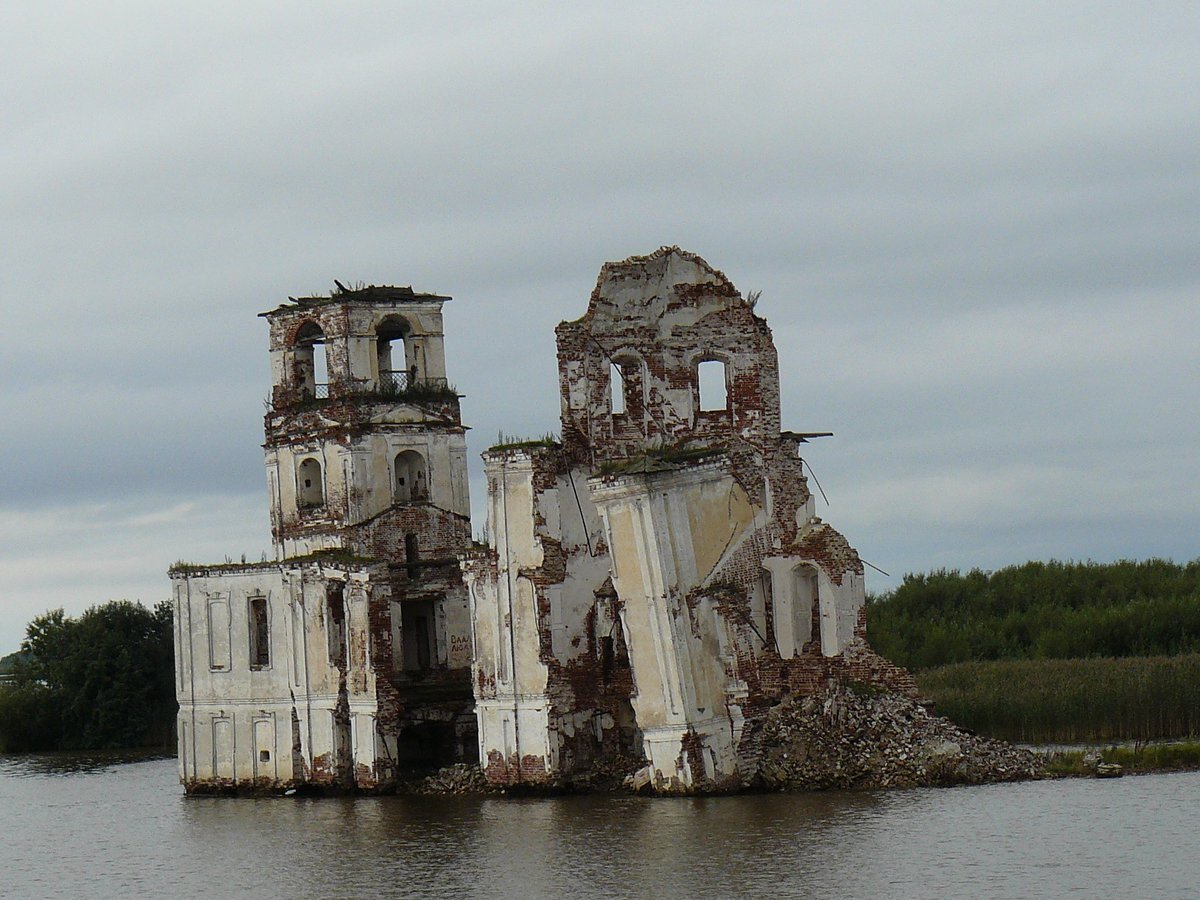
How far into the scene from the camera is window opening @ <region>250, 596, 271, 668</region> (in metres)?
46.3

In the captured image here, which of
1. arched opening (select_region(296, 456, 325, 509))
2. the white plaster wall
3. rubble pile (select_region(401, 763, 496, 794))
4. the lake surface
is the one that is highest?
arched opening (select_region(296, 456, 325, 509))

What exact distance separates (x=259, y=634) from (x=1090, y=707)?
57.2ft

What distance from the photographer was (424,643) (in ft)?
155

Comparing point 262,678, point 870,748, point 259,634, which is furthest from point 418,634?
point 870,748

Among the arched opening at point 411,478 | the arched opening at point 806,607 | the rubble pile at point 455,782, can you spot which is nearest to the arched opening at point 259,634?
the arched opening at point 411,478

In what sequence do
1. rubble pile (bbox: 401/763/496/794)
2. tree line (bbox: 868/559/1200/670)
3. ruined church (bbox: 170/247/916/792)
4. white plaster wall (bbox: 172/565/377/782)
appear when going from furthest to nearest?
tree line (bbox: 868/559/1200/670)
white plaster wall (bbox: 172/565/377/782)
rubble pile (bbox: 401/763/496/794)
ruined church (bbox: 170/247/916/792)

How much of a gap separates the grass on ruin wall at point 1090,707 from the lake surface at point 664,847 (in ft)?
16.3

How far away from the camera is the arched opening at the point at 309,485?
157 ft

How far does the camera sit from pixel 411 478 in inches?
1897

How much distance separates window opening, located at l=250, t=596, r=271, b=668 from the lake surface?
14.3ft

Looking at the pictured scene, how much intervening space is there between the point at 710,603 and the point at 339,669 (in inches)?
423

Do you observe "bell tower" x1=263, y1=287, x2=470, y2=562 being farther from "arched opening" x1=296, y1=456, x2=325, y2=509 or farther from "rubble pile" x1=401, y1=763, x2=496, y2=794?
"rubble pile" x1=401, y1=763, x2=496, y2=794

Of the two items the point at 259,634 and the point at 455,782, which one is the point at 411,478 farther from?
the point at 455,782

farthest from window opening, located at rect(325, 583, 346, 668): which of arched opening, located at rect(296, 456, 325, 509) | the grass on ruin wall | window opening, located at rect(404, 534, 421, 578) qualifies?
the grass on ruin wall
